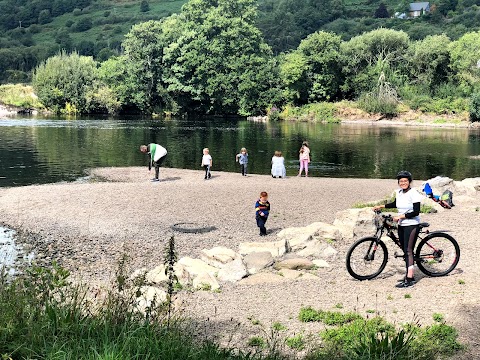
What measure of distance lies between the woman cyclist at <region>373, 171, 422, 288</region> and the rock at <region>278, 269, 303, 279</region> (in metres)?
2.19

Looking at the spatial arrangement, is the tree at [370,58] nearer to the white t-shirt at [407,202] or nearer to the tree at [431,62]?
the tree at [431,62]

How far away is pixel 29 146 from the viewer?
148ft

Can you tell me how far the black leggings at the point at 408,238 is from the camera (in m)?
10.4

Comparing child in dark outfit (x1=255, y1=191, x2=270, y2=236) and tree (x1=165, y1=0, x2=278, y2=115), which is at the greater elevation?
tree (x1=165, y1=0, x2=278, y2=115)

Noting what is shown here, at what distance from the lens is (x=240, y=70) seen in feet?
307

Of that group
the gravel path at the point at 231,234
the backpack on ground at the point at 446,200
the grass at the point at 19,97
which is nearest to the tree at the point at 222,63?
the grass at the point at 19,97

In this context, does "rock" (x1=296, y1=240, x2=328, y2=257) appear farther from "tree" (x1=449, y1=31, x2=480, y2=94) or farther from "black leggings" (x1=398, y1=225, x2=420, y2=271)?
"tree" (x1=449, y1=31, x2=480, y2=94)

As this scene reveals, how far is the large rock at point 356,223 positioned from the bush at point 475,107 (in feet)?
204

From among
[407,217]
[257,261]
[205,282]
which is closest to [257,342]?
[205,282]

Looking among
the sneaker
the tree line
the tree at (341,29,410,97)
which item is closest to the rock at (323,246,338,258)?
the sneaker

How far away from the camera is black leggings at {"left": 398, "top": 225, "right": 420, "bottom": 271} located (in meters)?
10.4

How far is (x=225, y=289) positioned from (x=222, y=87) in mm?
83562

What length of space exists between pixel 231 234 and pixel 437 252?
698 centimetres

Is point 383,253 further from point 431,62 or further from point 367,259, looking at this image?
point 431,62
